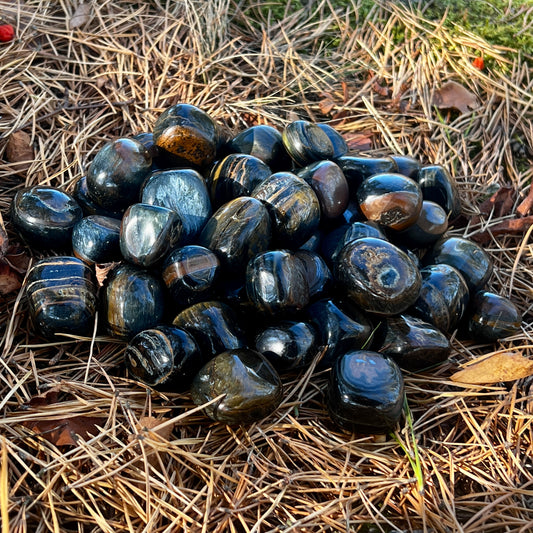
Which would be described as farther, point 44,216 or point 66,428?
point 44,216

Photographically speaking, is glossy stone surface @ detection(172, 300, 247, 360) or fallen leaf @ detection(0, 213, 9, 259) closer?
glossy stone surface @ detection(172, 300, 247, 360)

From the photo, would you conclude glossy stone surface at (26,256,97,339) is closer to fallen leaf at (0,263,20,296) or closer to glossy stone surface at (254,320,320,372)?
fallen leaf at (0,263,20,296)

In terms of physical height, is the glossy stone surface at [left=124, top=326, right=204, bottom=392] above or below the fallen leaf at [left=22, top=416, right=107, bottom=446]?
above

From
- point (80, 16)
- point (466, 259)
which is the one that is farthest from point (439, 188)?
point (80, 16)

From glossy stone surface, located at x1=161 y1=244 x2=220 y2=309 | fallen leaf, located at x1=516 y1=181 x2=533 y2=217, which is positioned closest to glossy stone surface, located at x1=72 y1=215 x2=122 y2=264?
glossy stone surface, located at x1=161 y1=244 x2=220 y2=309

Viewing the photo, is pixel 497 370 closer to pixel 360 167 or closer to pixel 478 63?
pixel 360 167
